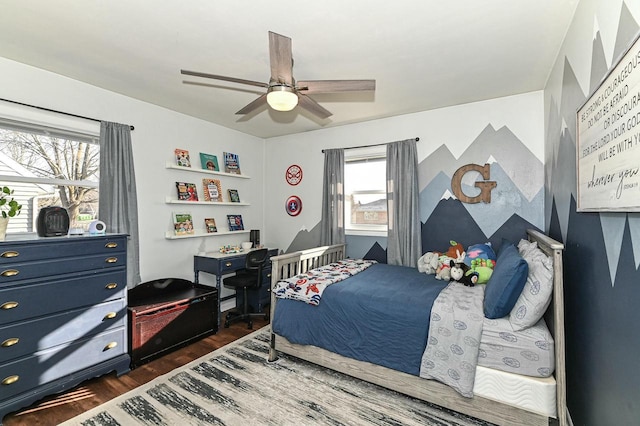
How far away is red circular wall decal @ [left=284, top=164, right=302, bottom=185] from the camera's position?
4.40 metres

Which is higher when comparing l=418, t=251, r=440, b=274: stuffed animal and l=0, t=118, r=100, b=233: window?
l=0, t=118, r=100, b=233: window

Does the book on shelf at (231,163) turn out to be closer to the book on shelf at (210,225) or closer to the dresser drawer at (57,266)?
the book on shelf at (210,225)

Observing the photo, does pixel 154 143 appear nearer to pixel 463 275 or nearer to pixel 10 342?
pixel 10 342

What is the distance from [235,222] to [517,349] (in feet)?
11.5

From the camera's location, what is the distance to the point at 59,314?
2131mm

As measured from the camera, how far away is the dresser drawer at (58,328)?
192cm

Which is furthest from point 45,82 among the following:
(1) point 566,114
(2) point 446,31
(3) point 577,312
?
(3) point 577,312

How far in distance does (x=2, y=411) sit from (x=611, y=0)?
3.95m

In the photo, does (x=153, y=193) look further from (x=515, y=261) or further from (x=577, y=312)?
(x=577, y=312)

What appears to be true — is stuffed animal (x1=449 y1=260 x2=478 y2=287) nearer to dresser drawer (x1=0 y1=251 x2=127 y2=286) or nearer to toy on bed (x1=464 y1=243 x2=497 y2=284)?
toy on bed (x1=464 y1=243 x2=497 y2=284)

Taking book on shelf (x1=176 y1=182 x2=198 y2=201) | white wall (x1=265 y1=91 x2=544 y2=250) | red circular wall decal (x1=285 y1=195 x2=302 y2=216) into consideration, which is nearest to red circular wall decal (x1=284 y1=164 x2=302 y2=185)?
white wall (x1=265 y1=91 x2=544 y2=250)

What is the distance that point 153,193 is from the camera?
10.8 ft

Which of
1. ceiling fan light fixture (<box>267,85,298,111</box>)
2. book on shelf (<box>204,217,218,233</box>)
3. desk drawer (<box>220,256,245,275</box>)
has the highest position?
ceiling fan light fixture (<box>267,85,298,111</box>)

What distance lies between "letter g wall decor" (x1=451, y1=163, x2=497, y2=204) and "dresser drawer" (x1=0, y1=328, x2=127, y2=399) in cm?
349
